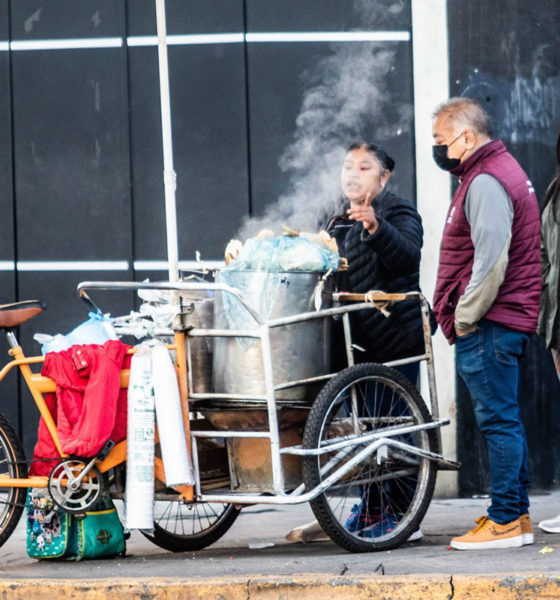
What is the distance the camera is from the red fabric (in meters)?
5.20

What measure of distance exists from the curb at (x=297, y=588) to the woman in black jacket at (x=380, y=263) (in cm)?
125

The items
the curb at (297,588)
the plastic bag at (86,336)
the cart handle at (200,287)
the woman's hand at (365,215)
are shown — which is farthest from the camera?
the woman's hand at (365,215)

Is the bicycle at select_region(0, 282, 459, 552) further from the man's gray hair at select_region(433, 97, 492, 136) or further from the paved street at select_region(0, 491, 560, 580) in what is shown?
the man's gray hair at select_region(433, 97, 492, 136)

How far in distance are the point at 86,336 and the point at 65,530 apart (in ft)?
2.88

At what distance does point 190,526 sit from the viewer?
237 inches

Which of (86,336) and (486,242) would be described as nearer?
(486,242)

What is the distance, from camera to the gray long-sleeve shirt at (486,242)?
5.18 metres

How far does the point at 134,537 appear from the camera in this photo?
642 cm

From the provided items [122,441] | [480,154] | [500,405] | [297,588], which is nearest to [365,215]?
[480,154]

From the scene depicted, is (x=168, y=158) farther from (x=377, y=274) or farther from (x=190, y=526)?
(x=190, y=526)

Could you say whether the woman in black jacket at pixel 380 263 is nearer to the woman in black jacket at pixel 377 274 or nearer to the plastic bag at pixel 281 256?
the woman in black jacket at pixel 377 274

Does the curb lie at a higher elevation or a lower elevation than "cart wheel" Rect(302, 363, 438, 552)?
lower

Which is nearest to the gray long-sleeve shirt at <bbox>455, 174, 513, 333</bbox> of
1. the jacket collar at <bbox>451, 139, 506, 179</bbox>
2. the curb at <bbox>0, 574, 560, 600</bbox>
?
the jacket collar at <bbox>451, 139, 506, 179</bbox>

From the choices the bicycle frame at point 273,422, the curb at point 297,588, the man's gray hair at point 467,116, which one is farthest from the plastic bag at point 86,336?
the man's gray hair at point 467,116
